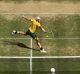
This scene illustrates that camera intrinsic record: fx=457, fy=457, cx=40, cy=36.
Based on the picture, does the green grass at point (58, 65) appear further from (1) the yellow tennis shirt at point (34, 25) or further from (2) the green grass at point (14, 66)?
(1) the yellow tennis shirt at point (34, 25)

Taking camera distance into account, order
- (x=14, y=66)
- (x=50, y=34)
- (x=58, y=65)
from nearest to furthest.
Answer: (x=14, y=66), (x=58, y=65), (x=50, y=34)

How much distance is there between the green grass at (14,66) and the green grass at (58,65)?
549mm

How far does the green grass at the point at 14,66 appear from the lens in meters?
26.8

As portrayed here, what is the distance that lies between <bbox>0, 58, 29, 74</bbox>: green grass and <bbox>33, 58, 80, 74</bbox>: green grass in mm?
549

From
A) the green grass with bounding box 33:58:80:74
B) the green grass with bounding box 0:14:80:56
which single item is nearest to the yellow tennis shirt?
the green grass with bounding box 0:14:80:56

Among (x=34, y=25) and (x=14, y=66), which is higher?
(x=34, y=25)

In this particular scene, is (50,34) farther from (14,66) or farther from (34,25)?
(14,66)

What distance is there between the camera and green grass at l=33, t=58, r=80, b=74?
88.3ft

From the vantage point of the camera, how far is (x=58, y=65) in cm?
2758

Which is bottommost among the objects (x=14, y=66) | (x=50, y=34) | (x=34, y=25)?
(x=14, y=66)

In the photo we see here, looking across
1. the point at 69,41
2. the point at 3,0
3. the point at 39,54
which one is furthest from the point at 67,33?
the point at 3,0

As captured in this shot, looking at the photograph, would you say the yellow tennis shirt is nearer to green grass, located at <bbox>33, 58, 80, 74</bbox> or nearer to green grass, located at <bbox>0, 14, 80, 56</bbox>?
green grass, located at <bbox>0, 14, 80, 56</bbox>

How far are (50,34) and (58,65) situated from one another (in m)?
4.00

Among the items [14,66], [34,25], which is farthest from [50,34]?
[14,66]
